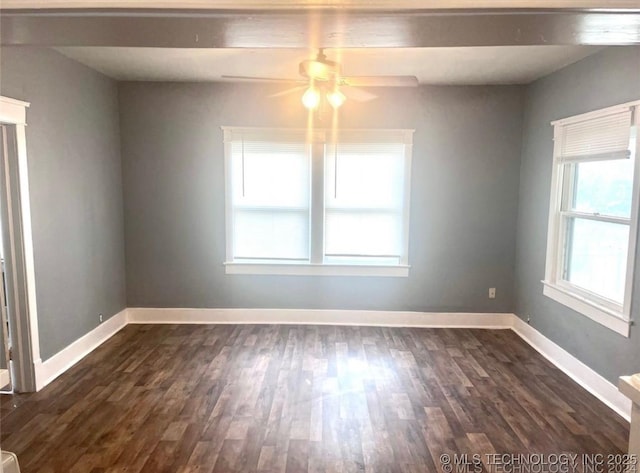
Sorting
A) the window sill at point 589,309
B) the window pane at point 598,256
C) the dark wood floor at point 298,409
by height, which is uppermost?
the window pane at point 598,256

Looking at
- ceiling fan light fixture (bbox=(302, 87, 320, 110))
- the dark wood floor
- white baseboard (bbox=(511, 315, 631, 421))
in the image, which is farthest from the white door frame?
white baseboard (bbox=(511, 315, 631, 421))

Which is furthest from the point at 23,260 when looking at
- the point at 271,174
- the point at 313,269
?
the point at 313,269

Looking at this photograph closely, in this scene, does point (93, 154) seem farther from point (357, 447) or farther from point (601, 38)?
point (601, 38)

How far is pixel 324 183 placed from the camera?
4.64 m

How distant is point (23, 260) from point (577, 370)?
14.6ft

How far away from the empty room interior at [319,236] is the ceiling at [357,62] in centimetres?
4

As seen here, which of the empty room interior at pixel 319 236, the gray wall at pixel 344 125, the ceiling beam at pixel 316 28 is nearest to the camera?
the ceiling beam at pixel 316 28

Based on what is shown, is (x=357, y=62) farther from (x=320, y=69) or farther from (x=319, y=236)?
(x=319, y=236)

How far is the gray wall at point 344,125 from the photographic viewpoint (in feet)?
14.9

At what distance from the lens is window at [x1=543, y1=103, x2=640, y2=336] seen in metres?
2.98

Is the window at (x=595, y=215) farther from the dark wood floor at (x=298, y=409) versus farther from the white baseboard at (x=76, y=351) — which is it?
the white baseboard at (x=76, y=351)

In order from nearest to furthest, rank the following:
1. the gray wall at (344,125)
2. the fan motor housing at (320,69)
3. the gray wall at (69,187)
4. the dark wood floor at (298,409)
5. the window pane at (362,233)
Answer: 1. the dark wood floor at (298,409)
2. the fan motor housing at (320,69)
3. the gray wall at (69,187)
4. the gray wall at (344,125)
5. the window pane at (362,233)

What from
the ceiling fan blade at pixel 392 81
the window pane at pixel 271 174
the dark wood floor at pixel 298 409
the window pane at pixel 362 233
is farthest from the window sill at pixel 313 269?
the ceiling fan blade at pixel 392 81

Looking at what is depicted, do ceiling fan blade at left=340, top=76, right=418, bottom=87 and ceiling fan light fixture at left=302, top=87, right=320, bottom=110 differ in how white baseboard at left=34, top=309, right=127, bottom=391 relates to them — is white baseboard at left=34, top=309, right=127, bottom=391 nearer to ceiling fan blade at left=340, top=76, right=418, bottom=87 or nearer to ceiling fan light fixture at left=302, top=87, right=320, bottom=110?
ceiling fan light fixture at left=302, top=87, right=320, bottom=110
